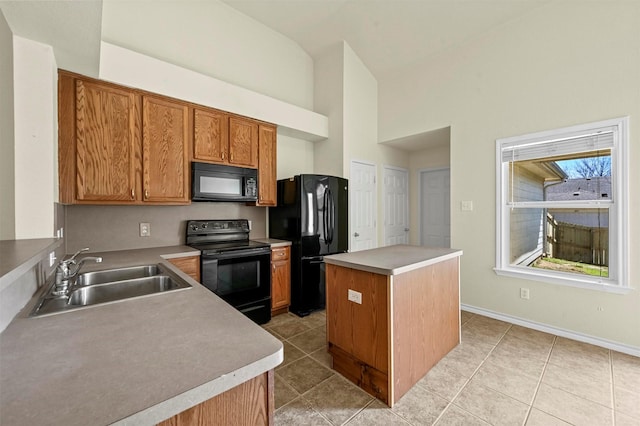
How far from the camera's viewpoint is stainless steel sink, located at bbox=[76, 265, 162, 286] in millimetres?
1732

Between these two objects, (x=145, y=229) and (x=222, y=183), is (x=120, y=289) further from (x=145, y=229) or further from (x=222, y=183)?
(x=222, y=183)

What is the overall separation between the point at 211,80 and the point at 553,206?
399 centimetres

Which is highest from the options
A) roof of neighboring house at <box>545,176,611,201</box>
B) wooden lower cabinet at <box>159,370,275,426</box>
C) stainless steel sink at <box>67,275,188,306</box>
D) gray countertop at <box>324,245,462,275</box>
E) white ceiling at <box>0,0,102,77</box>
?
white ceiling at <box>0,0,102,77</box>

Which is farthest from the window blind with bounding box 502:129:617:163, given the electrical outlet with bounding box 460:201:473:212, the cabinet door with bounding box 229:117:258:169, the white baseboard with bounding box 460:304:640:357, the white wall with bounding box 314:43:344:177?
the cabinet door with bounding box 229:117:258:169

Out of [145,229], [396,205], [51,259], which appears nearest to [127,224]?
[145,229]

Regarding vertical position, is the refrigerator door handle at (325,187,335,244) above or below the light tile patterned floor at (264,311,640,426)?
above

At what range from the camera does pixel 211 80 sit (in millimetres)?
2990

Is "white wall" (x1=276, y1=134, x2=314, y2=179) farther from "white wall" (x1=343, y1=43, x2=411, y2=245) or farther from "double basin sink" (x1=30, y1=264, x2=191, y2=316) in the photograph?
"double basin sink" (x1=30, y1=264, x2=191, y2=316)

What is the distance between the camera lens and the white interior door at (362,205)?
4.09 m

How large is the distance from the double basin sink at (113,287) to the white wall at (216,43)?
2.34 metres

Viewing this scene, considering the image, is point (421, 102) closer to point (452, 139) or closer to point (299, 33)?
point (452, 139)

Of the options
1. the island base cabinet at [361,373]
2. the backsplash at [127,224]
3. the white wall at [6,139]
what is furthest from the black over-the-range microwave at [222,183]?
the island base cabinet at [361,373]

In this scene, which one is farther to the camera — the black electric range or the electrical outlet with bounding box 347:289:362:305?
the black electric range

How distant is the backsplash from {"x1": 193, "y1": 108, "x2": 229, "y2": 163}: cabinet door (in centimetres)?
63
